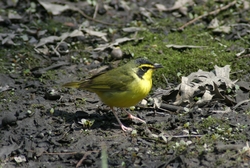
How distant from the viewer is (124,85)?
6527 mm

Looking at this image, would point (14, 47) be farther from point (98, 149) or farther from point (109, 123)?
point (98, 149)

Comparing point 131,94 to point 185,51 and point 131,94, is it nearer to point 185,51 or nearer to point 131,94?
point 131,94

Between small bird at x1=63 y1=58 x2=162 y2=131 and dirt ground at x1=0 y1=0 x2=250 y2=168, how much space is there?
392mm

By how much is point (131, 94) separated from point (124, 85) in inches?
7.5

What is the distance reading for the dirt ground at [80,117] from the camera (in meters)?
5.67

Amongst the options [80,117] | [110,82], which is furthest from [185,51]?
[80,117]

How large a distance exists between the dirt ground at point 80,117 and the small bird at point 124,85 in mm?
392

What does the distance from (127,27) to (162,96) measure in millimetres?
2775

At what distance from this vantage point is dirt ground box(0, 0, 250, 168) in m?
5.67

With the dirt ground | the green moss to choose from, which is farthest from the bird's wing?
the green moss

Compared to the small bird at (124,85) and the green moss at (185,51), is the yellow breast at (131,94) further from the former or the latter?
the green moss at (185,51)

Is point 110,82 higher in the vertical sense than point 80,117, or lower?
higher

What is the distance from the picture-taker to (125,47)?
345 inches

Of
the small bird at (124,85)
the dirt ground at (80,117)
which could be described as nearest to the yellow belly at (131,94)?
the small bird at (124,85)
